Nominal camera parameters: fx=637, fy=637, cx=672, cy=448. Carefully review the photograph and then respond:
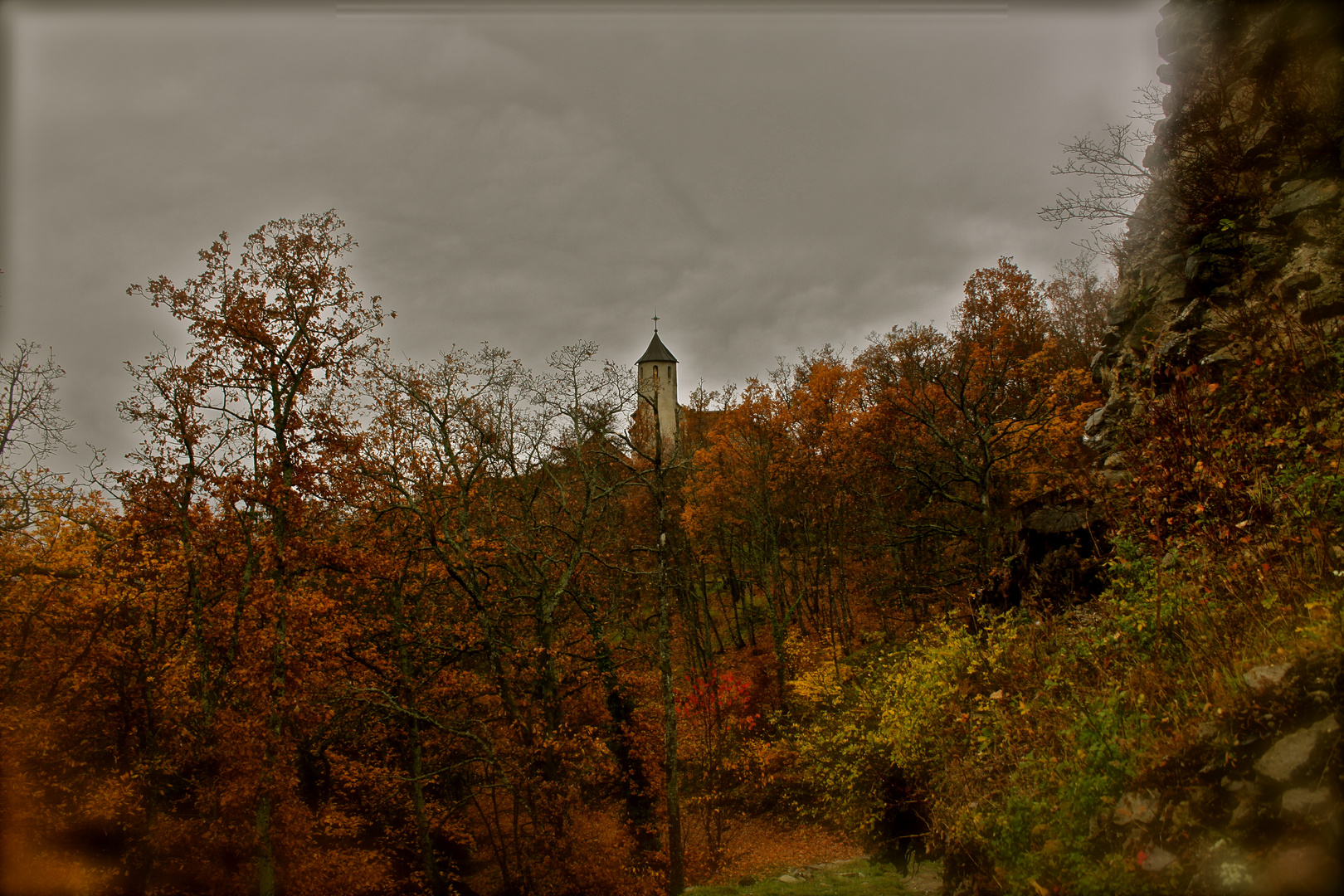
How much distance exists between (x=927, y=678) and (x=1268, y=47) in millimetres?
11493

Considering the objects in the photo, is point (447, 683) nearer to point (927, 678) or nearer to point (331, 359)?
point (331, 359)

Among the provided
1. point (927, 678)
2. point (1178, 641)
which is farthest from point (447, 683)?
point (1178, 641)

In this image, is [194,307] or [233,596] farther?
[233,596]

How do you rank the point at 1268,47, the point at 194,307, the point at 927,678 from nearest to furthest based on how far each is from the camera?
the point at 1268,47, the point at 927,678, the point at 194,307

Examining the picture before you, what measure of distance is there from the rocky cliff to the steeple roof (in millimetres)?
55983

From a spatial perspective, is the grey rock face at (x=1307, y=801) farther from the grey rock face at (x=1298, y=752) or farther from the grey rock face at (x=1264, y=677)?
the grey rock face at (x=1264, y=677)

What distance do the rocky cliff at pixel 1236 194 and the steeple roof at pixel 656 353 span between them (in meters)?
56.0

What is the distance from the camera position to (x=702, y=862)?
18.3 m

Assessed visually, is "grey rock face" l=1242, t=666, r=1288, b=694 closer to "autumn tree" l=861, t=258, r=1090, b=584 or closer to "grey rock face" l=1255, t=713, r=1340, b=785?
"grey rock face" l=1255, t=713, r=1340, b=785

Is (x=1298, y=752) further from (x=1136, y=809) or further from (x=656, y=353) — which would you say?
(x=656, y=353)

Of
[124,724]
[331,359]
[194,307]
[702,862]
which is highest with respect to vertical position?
[194,307]

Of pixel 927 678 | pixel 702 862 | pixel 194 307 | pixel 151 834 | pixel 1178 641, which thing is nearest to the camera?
pixel 1178 641

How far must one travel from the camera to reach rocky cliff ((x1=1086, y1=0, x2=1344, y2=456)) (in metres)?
8.91

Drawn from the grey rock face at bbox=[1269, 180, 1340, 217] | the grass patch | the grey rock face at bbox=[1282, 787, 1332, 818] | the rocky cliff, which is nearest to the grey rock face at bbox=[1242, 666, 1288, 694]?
the grey rock face at bbox=[1282, 787, 1332, 818]
